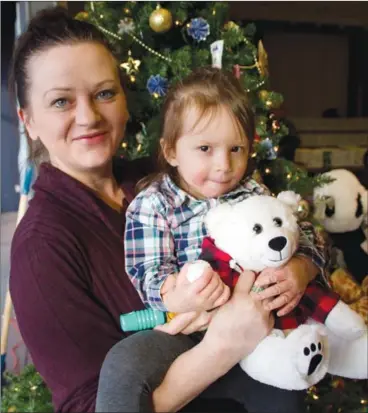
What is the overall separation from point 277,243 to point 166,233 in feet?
0.39

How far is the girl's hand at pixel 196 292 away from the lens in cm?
49

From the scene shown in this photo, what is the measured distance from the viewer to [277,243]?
1.63ft

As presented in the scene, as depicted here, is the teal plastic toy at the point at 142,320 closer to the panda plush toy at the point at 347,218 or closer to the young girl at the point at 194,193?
the young girl at the point at 194,193

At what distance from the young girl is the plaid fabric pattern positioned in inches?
0.5

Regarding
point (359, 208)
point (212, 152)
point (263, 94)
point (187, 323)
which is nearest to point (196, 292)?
point (187, 323)

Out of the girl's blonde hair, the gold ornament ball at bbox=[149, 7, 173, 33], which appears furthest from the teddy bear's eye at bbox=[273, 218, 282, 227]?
the gold ornament ball at bbox=[149, 7, 173, 33]

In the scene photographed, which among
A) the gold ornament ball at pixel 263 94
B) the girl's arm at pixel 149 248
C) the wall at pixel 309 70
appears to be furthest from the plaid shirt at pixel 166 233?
the gold ornament ball at pixel 263 94

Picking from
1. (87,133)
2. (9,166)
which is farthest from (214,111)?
(9,166)

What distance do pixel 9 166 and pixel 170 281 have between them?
1.24 ft

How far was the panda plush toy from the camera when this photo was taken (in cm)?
68

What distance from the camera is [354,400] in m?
0.67

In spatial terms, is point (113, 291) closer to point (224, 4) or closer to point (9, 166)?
point (9, 166)

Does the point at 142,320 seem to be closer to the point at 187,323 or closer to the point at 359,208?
the point at 187,323

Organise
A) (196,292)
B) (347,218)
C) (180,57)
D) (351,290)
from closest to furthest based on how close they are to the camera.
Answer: (196,292) < (351,290) < (347,218) < (180,57)
